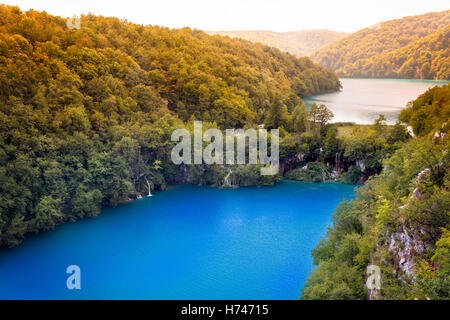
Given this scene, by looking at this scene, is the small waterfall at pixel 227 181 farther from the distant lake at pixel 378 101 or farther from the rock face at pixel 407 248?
the distant lake at pixel 378 101

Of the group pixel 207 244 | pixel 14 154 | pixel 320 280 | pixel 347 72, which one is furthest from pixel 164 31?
pixel 347 72

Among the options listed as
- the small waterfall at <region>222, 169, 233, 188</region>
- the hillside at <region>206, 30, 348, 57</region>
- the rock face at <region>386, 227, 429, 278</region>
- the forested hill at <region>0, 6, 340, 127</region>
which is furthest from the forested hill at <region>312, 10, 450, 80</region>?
the rock face at <region>386, 227, 429, 278</region>

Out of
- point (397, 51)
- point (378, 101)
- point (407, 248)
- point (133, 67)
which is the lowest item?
point (407, 248)

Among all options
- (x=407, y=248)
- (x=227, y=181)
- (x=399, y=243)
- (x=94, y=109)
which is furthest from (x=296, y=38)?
(x=407, y=248)

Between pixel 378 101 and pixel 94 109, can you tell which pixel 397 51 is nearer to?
pixel 378 101

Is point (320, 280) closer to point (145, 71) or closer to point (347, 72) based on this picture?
point (145, 71)

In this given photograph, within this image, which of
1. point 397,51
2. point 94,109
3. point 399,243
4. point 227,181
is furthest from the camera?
point 397,51

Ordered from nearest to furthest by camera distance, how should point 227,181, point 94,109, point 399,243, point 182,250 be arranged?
1. point 399,243
2. point 182,250
3. point 94,109
4. point 227,181
